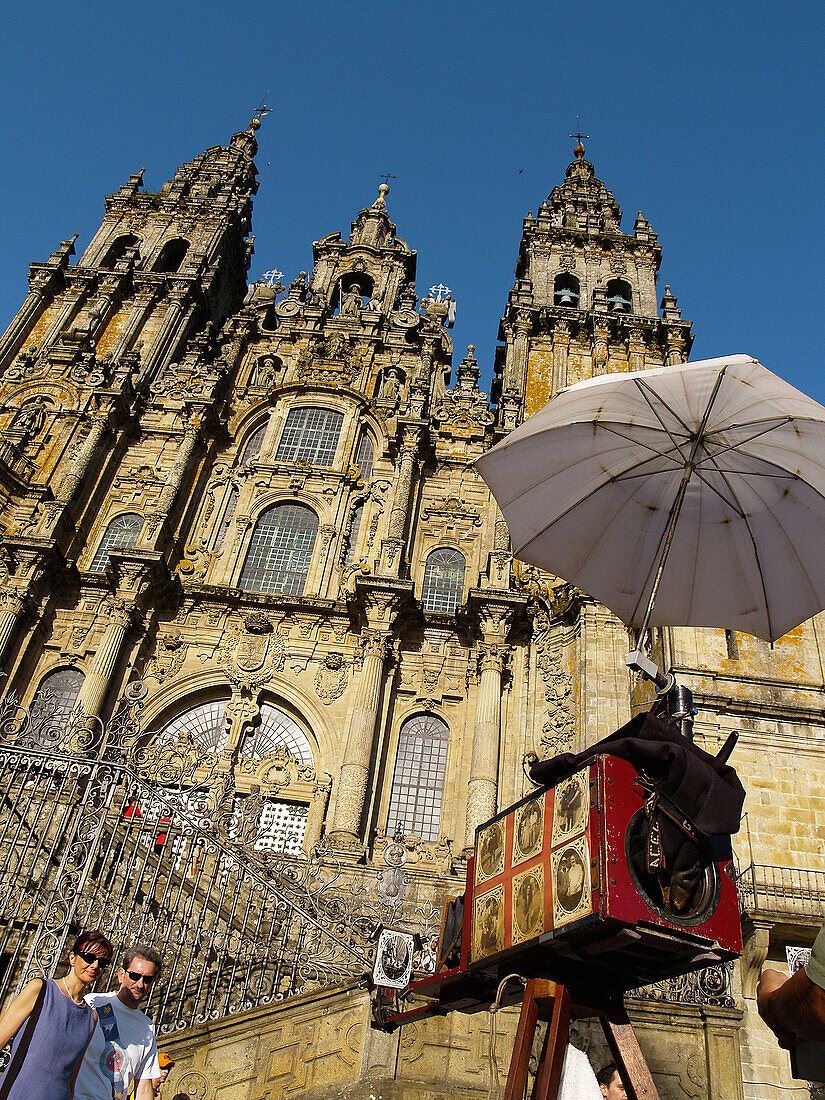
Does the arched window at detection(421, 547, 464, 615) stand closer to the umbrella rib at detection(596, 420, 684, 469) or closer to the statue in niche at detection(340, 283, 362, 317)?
the statue in niche at detection(340, 283, 362, 317)

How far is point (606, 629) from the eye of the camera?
16.5 m

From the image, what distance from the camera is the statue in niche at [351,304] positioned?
2478 cm

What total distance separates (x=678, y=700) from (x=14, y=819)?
26.8ft

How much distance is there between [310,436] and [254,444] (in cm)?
147

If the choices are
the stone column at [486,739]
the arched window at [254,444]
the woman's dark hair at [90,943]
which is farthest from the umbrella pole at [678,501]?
→ the arched window at [254,444]

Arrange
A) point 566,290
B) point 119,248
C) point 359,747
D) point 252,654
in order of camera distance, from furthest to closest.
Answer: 1. point 119,248
2. point 566,290
3. point 252,654
4. point 359,747

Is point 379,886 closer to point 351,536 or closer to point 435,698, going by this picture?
point 435,698

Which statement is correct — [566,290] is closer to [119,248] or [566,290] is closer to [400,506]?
[400,506]

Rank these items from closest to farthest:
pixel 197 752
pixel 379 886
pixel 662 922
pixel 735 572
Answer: pixel 662 922
pixel 735 572
pixel 379 886
pixel 197 752

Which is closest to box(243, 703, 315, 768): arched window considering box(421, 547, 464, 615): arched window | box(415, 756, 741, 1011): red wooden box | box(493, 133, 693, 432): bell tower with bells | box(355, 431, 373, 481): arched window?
box(421, 547, 464, 615): arched window

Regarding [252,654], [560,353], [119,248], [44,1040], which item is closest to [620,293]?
[560,353]

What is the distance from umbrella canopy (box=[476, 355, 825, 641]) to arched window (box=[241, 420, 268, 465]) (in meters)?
16.8

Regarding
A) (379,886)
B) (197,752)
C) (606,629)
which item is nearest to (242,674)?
(197,752)

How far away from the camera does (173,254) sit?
28.7 metres
